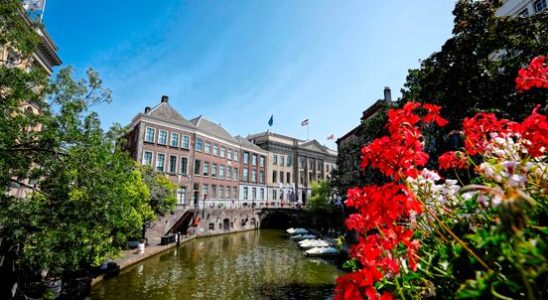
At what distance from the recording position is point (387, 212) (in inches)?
82.2

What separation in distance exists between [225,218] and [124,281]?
25027 mm

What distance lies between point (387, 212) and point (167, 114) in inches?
1628

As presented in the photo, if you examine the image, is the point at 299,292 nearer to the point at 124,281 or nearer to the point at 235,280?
the point at 235,280

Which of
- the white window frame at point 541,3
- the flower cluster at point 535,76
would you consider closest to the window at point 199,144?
the white window frame at point 541,3

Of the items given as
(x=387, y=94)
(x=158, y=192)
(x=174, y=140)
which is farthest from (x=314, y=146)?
(x=158, y=192)

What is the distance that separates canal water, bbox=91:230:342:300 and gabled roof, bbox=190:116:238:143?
2045 centimetres

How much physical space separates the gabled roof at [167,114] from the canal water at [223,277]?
58.9 feet

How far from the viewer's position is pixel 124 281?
1720 centimetres

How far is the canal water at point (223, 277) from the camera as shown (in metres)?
15.6

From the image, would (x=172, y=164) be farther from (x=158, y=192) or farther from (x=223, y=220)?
(x=158, y=192)

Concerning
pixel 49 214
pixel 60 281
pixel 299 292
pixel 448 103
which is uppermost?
pixel 448 103

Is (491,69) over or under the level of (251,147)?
under

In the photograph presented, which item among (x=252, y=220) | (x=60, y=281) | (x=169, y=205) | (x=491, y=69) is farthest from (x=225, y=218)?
(x=491, y=69)

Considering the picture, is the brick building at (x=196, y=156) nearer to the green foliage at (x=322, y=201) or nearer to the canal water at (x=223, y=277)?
the canal water at (x=223, y=277)
